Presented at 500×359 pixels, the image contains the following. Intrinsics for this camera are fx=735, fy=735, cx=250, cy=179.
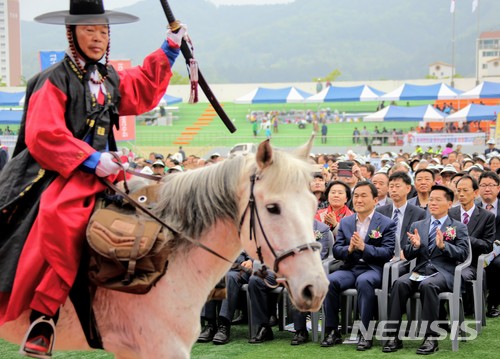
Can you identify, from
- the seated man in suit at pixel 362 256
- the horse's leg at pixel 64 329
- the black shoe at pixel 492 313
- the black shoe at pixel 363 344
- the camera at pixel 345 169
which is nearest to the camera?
the horse's leg at pixel 64 329

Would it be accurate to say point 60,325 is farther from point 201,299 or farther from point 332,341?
point 332,341

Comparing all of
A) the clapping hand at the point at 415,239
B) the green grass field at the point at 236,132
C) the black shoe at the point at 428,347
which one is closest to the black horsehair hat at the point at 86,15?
the clapping hand at the point at 415,239

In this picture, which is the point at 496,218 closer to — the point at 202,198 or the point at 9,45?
the point at 202,198

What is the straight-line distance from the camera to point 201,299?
12.9ft

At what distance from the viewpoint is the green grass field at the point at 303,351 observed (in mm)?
7102

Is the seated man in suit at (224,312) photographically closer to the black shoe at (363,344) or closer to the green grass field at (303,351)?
the green grass field at (303,351)

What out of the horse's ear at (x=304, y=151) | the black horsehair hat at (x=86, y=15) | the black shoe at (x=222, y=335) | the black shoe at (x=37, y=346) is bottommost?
the black shoe at (x=222, y=335)

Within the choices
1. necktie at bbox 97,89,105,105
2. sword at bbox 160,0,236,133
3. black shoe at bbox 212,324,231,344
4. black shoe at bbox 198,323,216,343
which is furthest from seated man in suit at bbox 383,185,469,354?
necktie at bbox 97,89,105,105

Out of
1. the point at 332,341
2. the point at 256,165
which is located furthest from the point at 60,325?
the point at 332,341

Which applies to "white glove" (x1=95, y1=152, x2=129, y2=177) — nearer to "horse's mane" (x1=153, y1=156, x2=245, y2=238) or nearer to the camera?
"horse's mane" (x1=153, y1=156, x2=245, y2=238)

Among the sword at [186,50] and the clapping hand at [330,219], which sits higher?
the sword at [186,50]

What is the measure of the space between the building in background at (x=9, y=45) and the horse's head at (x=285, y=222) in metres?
119

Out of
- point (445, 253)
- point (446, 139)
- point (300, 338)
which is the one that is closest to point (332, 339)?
point (300, 338)

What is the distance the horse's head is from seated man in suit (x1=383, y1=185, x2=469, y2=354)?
389cm
